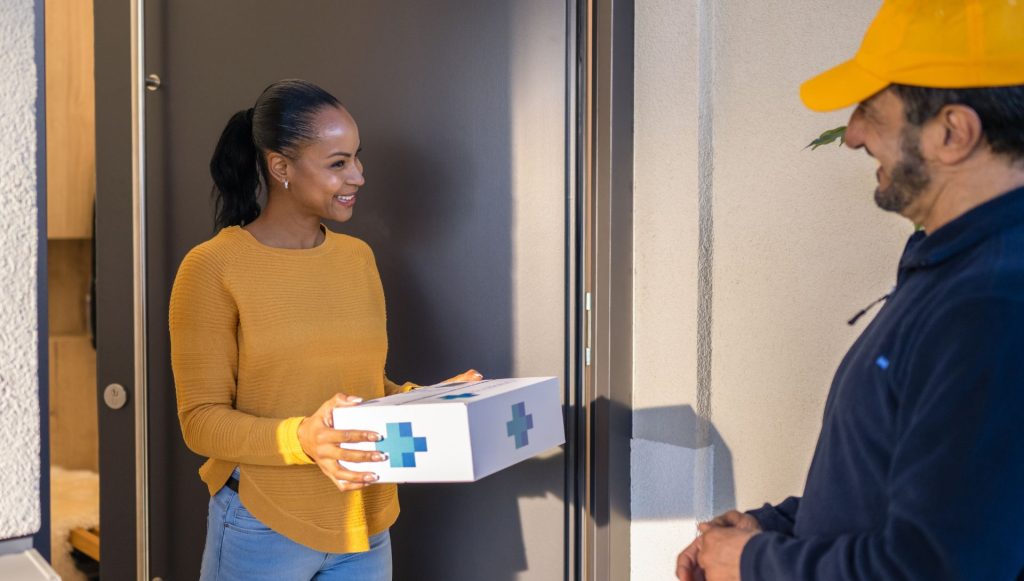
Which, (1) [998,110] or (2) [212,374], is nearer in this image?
(1) [998,110]

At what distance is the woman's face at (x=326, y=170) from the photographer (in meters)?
1.53

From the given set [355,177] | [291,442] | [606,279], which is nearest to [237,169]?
[355,177]

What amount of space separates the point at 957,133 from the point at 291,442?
967mm

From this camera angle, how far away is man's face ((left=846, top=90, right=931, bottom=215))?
0.84m

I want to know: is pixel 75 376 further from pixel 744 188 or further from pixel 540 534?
pixel 744 188

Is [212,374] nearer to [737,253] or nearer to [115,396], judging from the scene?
[115,396]

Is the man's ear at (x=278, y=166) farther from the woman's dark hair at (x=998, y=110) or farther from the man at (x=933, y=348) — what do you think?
the woman's dark hair at (x=998, y=110)

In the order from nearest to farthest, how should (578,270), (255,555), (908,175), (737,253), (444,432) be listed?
1. (908,175)
2. (444,432)
3. (255,555)
4. (737,253)
5. (578,270)

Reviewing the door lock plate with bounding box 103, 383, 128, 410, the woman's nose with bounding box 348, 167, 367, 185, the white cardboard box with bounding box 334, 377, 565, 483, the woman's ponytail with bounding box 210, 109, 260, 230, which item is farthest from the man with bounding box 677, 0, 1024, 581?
the door lock plate with bounding box 103, 383, 128, 410

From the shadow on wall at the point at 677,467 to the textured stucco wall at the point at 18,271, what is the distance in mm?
1258

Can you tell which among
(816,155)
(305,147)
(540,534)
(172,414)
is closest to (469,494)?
(540,534)

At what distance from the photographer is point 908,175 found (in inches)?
33.3

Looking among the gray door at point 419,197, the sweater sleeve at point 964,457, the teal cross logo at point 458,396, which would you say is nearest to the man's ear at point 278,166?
the gray door at point 419,197

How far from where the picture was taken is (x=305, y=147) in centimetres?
153
